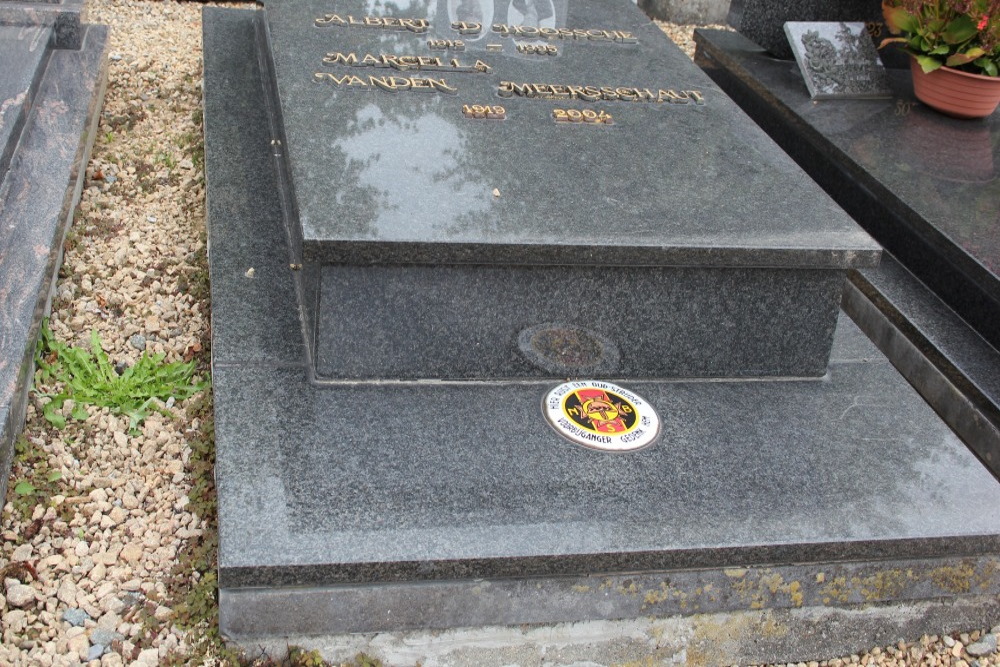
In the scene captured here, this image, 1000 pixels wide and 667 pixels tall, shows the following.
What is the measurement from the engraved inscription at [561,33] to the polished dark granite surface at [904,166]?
0.88 metres

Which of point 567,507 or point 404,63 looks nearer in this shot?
point 567,507

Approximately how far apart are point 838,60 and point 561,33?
1472 millimetres

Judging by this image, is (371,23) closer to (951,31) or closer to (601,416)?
(601,416)

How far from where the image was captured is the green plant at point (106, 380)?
9.99ft

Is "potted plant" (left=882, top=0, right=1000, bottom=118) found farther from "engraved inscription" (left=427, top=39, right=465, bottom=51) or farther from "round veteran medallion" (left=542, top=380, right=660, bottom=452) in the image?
"round veteran medallion" (left=542, top=380, right=660, bottom=452)

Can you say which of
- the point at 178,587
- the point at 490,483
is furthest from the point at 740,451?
the point at 178,587

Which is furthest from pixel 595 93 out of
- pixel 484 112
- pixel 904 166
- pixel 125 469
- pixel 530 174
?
pixel 125 469

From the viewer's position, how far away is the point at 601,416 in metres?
2.80

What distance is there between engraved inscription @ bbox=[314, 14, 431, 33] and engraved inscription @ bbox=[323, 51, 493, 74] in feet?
1.17

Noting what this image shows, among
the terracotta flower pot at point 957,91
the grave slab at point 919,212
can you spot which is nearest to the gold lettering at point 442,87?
the grave slab at point 919,212

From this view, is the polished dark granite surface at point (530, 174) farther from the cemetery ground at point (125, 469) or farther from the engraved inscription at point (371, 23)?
the cemetery ground at point (125, 469)

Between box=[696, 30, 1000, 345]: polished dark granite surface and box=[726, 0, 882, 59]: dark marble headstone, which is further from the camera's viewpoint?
box=[726, 0, 882, 59]: dark marble headstone

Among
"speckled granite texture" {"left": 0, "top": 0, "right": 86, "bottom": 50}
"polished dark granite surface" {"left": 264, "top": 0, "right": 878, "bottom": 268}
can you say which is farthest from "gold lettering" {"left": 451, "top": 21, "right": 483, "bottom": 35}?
"speckled granite texture" {"left": 0, "top": 0, "right": 86, "bottom": 50}

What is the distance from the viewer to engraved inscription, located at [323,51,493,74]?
3.80m
